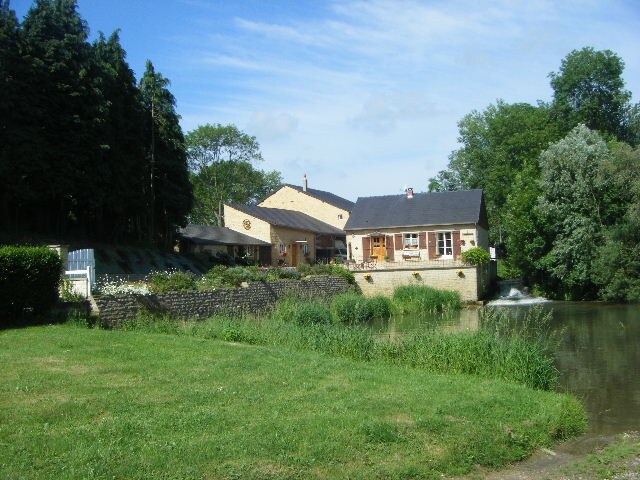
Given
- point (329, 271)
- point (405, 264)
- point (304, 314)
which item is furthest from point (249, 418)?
point (405, 264)

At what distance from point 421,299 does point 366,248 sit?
9818mm

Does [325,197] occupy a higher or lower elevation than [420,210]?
higher

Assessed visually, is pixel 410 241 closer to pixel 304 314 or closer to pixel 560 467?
pixel 304 314

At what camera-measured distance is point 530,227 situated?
34.8 m

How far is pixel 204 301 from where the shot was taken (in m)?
20.9

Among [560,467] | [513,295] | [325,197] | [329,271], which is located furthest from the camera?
[325,197]

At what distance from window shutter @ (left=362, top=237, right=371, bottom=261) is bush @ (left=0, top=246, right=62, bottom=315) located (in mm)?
25590

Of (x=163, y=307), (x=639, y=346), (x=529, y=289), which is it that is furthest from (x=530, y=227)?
(x=163, y=307)

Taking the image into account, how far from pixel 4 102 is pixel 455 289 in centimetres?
2318

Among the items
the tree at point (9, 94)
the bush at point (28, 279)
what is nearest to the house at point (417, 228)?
the tree at point (9, 94)

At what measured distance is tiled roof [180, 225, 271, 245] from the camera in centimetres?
3834

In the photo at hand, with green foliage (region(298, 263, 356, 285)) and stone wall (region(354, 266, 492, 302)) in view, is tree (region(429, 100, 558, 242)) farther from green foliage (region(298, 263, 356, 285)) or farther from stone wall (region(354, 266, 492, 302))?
green foliage (region(298, 263, 356, 285))

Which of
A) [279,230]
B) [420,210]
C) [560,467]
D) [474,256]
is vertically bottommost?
[560,467]

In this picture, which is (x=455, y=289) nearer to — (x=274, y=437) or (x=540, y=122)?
(x=540, y=122)
